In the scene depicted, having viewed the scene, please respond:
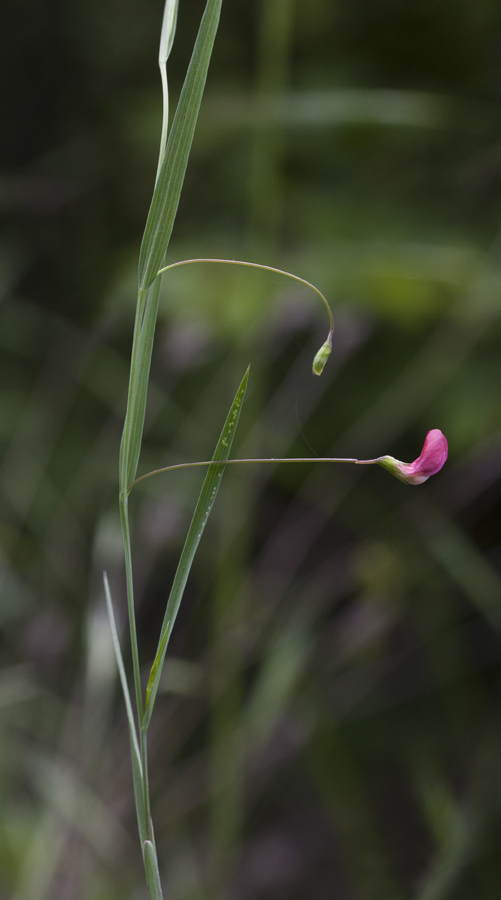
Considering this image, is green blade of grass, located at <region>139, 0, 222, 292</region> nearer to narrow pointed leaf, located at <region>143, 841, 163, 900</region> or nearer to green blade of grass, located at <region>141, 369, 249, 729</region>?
green blade of grass, located at <region>141, 369, 249, 729</region>

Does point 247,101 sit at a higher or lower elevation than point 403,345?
higher

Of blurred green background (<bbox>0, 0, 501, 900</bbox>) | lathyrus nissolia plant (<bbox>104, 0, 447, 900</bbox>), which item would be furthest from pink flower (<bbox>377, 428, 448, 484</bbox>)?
blurred green background (<bbox>0, 0, 501, 900</bbox>)

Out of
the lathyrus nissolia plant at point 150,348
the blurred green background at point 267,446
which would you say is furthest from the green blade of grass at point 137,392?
the blurred green background at point 267,446

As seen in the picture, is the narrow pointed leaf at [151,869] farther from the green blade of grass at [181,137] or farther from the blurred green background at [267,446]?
the blurred green background at [267,446]

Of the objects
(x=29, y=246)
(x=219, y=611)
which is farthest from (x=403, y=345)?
(x=29, y=246)

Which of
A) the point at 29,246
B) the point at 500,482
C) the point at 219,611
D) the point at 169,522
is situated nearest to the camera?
the point at 219,611

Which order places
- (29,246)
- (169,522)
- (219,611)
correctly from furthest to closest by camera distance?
(29,246)
(169,522)
(219,611)

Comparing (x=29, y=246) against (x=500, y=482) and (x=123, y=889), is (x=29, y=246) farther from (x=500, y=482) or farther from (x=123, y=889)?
(x=123, y=889)
